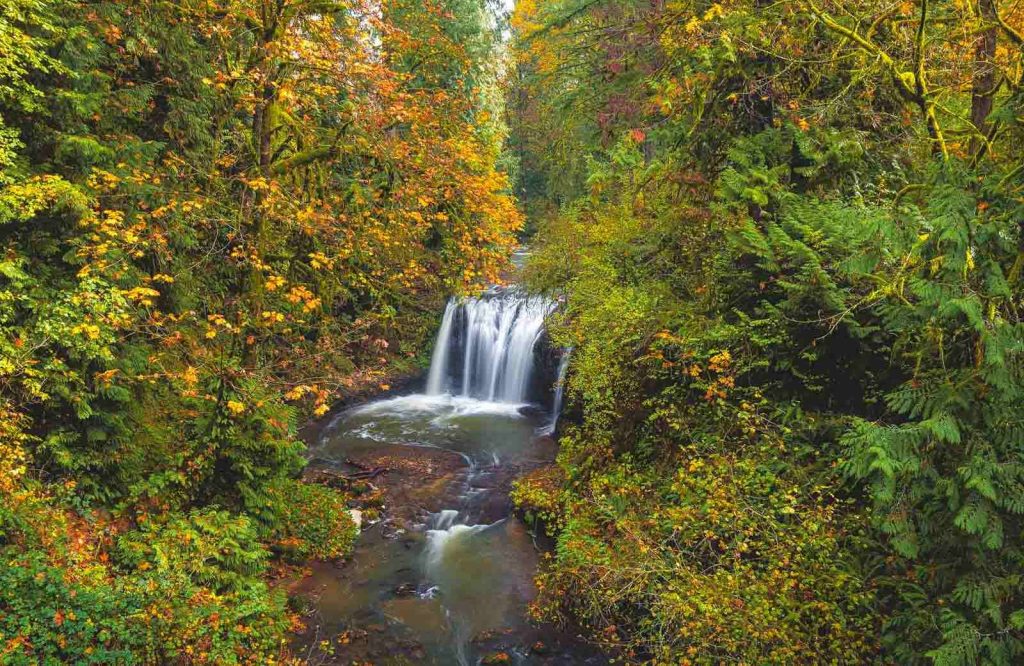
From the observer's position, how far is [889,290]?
4719 millimetres

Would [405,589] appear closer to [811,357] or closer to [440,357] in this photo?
[811,357]

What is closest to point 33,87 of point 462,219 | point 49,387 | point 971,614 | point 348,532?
point 49,387

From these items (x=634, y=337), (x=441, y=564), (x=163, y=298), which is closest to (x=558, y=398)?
(x=441, y=564)

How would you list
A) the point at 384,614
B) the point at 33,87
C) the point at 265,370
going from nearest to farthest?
1. the point at 33,87
2. the point at 265,370
3. the point at 384,614

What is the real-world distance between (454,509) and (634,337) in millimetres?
5318

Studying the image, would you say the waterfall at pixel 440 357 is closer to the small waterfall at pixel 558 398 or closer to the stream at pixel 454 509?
the stream at pixel 454 509

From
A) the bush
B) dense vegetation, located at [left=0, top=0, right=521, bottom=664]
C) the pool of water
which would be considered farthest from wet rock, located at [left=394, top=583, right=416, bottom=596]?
Result: dense vegetation, located at [left=0, top=0, right=521, bottom=664]

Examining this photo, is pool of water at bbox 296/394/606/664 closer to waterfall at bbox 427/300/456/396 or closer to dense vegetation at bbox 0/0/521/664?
dense vegetation at bbox 0/0/521/664

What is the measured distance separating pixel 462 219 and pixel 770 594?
7.76 meters

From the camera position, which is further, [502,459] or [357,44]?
[502,459]

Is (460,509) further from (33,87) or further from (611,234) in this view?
(33,87)

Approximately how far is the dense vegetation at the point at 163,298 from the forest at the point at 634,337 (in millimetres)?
47

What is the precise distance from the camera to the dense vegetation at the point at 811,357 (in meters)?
4.28

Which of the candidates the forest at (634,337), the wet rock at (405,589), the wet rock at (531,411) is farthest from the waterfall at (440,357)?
the wet rock at (405,589)
